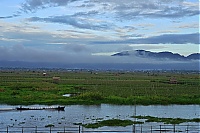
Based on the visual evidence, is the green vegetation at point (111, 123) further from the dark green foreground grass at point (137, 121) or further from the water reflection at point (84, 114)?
the water reflection at point (84, 114)

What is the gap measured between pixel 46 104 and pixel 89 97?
27.2ft

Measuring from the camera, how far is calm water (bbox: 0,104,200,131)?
4056cm

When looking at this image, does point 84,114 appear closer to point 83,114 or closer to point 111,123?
point 83,114

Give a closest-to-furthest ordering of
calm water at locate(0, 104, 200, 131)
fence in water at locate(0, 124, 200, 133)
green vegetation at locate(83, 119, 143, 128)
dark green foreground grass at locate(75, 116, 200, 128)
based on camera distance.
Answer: fence in water at locate(0, 124, 200, 133)
green vegetation at locate(83, 119, 143, 128)
dark green foreground grass at locate(75, 116, 200, 128)
calm water at locate(0, 104, 200, 131)

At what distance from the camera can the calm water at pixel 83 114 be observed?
40.6 m

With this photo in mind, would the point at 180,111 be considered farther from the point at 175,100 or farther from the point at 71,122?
the point at 71,122

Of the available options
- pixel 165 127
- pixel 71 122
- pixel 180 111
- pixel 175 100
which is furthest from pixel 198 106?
pixel 71 122

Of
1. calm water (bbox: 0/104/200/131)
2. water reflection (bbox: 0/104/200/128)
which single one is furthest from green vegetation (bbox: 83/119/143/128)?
calm water (bbox: 0/104/200/131)

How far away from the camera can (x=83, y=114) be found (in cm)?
4681

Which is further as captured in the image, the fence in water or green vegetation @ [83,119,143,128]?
green vegetation @ [83,119,143,128]

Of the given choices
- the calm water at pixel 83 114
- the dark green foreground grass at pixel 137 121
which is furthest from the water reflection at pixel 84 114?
the dark green foreground grass at pixel 137 121

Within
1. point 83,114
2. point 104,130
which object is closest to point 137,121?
point 104,130

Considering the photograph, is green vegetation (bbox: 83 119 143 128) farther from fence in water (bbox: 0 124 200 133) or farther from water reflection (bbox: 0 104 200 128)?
water reflection (bbox: 0 104 200 128)

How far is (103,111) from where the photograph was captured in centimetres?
4947
